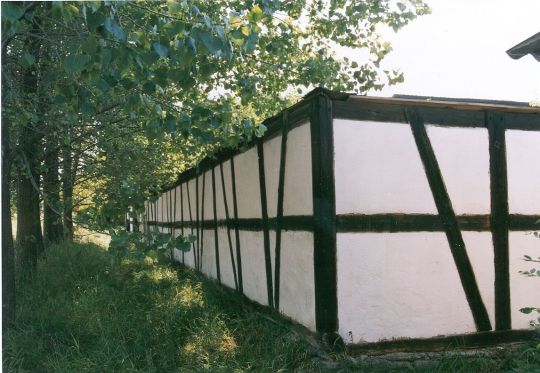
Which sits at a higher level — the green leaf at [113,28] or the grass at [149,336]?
the green leaf at [113,28]

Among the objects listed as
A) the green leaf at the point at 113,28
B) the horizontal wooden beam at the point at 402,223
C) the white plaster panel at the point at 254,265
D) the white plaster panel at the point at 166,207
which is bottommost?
the white plaster panel at the point at 254,265

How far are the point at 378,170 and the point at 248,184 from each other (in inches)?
95.6

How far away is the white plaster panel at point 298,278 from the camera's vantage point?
4621mm

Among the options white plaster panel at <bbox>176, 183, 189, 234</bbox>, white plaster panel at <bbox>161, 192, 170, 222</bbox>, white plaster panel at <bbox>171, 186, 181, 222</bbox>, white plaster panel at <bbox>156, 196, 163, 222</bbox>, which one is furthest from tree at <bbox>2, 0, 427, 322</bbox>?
white plaster panel at <bbox>156, 196, 163, 222</bbox>

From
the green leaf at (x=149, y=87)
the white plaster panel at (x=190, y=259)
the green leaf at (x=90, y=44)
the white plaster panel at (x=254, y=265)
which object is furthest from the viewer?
the white plaster panel at (x=190, y=259)

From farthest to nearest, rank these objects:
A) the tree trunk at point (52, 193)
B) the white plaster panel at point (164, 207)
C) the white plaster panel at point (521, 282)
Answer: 1. the white plaster panel at point (164, 207)
2. the tree trunk at point (52, 193)
3. the white plaster panel at point (521, 282)

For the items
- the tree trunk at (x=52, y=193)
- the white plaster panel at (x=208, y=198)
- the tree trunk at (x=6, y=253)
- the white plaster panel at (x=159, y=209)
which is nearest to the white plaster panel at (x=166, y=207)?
the white plaster panel at (x=159, y=209)

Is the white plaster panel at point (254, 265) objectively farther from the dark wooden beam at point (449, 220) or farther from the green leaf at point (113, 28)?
the green leaf at point (113, 28)

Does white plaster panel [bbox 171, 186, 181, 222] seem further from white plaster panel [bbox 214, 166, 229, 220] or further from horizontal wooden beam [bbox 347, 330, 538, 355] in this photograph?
horizontal wooden beam [bbox 347, 330, 538, 355]

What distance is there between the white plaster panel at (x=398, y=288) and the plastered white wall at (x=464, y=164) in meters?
0.49

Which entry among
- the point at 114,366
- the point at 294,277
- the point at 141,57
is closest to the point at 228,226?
the point at 294,277

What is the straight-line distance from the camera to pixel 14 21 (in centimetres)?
253

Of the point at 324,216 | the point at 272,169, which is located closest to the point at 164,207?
the point at 272,169

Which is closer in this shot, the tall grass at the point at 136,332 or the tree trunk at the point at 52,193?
the tall grass at the point at 136,332
